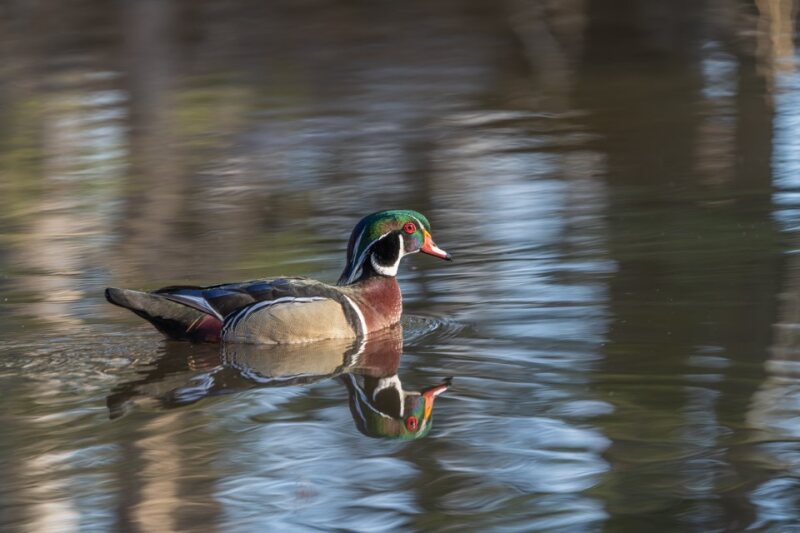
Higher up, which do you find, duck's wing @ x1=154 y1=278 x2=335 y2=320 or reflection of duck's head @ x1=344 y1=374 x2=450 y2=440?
duck's wing @ x1=154 y1=278 x2=335 y2=320

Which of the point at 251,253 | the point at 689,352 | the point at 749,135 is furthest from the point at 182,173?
the point at 689,352

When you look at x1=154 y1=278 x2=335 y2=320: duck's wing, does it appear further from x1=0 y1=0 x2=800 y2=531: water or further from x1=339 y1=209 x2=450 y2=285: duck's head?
x1=339 y1=209 x2=450 y2=285: duck's head

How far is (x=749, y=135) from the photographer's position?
15.2 meters

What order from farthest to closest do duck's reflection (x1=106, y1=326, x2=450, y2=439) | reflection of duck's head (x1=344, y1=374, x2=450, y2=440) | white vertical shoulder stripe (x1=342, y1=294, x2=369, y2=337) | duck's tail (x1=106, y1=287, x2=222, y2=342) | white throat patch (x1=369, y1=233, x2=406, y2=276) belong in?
white throat patch (x1=369, y1=233, x2=406, y2=276) → white vertical shoulder stripe (x1=342, y1=294, x2=369, y2=337) → duck's tail (x1=106, y1=287, x2=222, y2=342) → duck's reflection (x1=106, y1=326, x2=450, y2=439) → reflection of duck's head (x1=344, y1=374, x2=450, y2=440)

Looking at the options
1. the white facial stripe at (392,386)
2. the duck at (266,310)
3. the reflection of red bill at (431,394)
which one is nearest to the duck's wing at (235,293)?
the duck at (266,310)

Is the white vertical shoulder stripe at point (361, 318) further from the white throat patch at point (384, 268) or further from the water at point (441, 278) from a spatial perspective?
the white throat patch at point (384, 268)

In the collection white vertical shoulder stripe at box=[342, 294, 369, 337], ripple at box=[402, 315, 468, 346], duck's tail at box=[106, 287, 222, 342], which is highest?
duck's tail at box=[106, 287, 222, 342]

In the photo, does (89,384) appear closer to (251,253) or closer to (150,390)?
(150,390)

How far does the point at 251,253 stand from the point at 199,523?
5.56m

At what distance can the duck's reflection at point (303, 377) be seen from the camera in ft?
26.9

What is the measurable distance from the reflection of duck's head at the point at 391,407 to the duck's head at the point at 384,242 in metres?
1.42

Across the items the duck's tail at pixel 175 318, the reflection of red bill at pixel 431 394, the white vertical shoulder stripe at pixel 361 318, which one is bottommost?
the reflection of red bill at pixel 431 394

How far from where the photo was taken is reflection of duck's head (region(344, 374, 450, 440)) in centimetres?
793

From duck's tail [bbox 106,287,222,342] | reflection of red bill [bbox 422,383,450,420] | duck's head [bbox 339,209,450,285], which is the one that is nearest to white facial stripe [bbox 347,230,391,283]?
duck's head [bbox 339,209,450,285]
